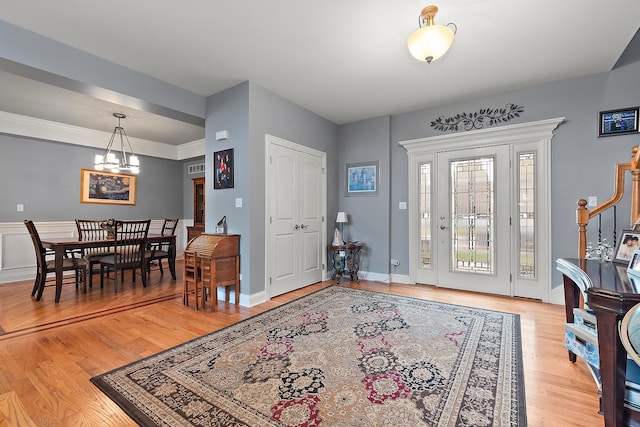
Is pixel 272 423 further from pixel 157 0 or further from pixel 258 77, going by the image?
pixel 258 77

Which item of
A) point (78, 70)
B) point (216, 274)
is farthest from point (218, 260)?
point (78, 70)

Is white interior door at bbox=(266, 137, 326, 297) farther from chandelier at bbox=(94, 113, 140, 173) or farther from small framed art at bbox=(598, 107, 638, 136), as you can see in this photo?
small framed art at bbox=(598, 107, 638, 136)

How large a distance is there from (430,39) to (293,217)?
2.73 meters

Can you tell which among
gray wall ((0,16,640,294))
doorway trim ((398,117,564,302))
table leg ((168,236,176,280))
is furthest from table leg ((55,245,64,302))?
doorway trim ((398,117,564,302))

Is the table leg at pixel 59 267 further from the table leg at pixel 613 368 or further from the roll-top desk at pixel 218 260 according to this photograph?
the table leg at pixel 613 368

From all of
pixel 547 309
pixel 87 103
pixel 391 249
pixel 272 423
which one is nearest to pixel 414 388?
pixel 272 423

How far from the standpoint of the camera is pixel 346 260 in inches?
188

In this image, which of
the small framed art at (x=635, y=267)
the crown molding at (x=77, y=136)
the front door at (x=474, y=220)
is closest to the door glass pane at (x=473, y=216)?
the front door at (x=474, y=220)

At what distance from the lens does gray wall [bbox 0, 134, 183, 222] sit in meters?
4.70

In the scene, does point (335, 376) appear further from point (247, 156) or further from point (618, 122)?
point (618, 122)

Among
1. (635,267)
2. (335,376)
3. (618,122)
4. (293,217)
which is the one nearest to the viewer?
(635,267)

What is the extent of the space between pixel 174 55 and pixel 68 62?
953 millimetres

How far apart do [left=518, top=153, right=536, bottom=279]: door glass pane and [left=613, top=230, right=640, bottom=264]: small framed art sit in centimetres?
177

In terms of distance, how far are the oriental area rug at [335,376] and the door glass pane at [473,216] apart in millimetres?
1184
